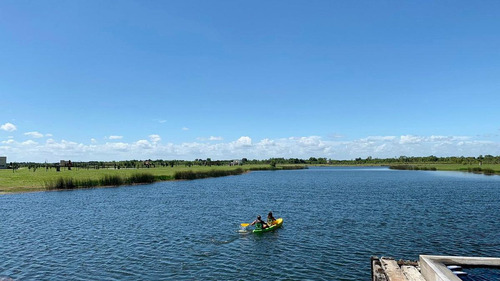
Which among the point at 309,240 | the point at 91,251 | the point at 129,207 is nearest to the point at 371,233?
the point at 309,240

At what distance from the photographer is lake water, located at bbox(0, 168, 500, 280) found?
Answer: 874 inches

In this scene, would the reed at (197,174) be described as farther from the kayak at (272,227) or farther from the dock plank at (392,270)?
the dock plank at (392,270)

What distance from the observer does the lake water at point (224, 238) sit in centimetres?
2219

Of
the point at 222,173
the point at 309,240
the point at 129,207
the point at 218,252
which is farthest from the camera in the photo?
the point at 222,173

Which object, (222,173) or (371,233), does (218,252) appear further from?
(222,173)

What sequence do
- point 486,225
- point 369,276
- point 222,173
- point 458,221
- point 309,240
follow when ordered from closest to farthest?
point 369,276 → point 309,240 → point 486,225 → point 458,221 → point 222,173

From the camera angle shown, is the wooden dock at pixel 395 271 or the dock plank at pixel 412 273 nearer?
the dock plank at pixel 412 273

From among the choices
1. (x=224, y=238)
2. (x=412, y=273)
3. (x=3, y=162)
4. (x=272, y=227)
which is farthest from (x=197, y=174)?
(x=3, y=162)

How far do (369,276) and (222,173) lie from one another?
11839 cm

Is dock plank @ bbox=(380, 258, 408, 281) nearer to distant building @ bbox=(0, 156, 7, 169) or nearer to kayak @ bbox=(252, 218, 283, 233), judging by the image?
kayak @ bbox=(252, 218, 283, 233)

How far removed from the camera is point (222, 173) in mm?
137125

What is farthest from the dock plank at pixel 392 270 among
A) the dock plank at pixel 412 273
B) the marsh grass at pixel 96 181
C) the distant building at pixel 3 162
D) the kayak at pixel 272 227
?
the distant building at pixel 3 162

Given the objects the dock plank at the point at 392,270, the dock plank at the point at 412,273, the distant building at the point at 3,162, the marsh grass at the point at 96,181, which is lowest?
the dock plank at the point at 412,273

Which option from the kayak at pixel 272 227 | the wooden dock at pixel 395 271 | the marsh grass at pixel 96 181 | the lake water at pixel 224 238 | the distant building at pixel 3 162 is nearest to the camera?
the wooden dock at pixel 395 271
